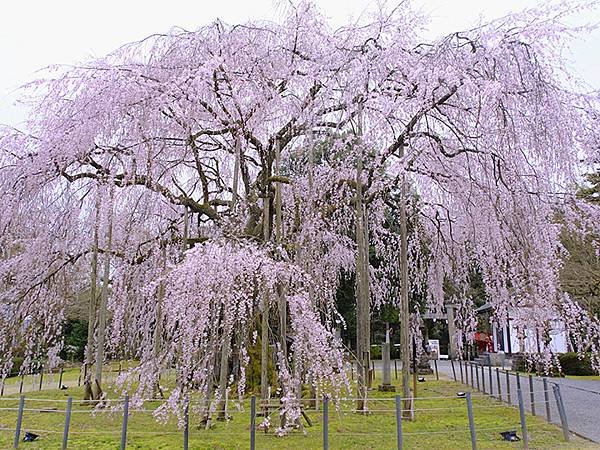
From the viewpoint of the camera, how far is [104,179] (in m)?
7.57

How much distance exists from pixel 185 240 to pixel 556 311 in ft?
18.0

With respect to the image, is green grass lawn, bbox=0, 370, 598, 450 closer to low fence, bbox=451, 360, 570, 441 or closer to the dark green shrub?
low fence, bbox=451, 360, 570, 441

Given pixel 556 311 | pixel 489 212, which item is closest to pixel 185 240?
pixel 489 212

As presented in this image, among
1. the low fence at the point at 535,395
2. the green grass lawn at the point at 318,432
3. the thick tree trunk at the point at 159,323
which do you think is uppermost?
the thick tree trunk at the point at 159,323

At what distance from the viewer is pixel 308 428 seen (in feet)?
23.6

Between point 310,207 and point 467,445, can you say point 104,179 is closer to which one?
point 310,207

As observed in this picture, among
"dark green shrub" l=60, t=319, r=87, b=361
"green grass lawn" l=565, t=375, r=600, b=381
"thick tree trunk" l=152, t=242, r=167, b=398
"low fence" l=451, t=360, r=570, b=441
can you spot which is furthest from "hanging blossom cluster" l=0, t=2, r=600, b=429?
"dark green shrub" l=60, t=319, r=87, b=361

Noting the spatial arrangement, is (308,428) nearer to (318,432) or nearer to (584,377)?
(318,432)

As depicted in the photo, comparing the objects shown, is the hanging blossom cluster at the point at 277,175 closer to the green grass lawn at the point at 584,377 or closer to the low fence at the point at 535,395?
the low fence at the point at 535,395

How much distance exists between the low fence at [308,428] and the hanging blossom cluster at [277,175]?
0.45 meters

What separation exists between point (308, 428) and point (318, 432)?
0.28 meters

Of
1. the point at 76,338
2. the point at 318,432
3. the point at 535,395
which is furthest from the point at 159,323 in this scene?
the point at 76,338

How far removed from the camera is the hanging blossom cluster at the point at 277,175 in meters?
5.70

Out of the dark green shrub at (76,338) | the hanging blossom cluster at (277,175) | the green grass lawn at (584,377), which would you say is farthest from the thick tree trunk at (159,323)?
the green grass lawn at (584,377)
